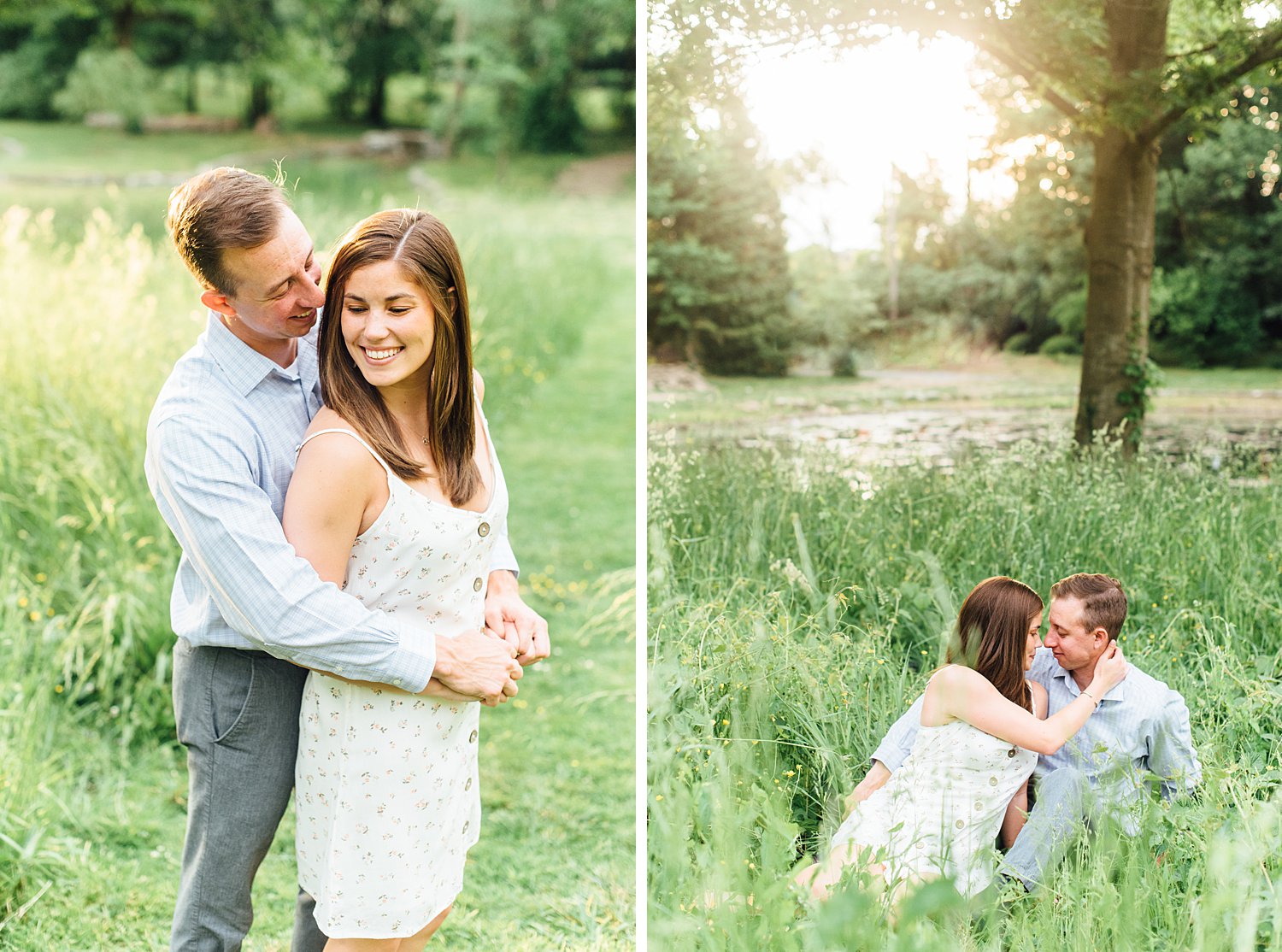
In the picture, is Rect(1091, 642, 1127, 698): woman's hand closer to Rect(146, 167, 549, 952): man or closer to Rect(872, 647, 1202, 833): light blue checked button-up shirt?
Rect(872, 647, 1202, 833): light blue checked button-up shirt

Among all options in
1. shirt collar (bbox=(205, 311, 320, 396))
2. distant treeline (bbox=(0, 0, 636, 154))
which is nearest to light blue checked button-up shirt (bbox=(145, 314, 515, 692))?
shirt collar (bbox=(205, 311, 320, 396))

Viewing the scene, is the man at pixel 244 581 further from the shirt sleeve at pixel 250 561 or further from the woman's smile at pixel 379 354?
the woman's smile at pixel 379 354

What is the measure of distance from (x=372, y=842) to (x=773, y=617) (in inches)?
66.5

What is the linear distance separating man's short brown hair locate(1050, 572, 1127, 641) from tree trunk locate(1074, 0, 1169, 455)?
1537 millimetres

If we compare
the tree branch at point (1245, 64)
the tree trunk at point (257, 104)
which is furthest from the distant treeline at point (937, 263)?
the tree trunk at point (257, 104)

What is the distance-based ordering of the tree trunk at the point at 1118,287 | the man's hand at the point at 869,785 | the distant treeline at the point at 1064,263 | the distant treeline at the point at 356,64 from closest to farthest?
the man's hand at the point at 869,785, the tree trunk at the point at 1118,287, the distant treeline at the point at 1064,263, the distant treeline at the point at 356,64

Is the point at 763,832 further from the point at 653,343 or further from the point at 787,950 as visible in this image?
the point at 653,343

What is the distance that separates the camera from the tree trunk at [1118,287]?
391cm

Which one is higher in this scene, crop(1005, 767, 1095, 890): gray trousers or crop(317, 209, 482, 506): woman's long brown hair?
crop(317, 209, 482, 506): woman's long brown hair

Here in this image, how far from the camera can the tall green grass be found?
7.46ft

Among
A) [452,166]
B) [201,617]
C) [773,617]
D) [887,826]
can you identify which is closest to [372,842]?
[201,617]

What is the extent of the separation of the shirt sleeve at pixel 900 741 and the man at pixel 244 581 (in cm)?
106

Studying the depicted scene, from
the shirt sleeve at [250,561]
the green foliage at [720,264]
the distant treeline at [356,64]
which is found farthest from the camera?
the distant treeline at [356,64]

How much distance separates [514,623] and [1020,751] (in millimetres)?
1255
